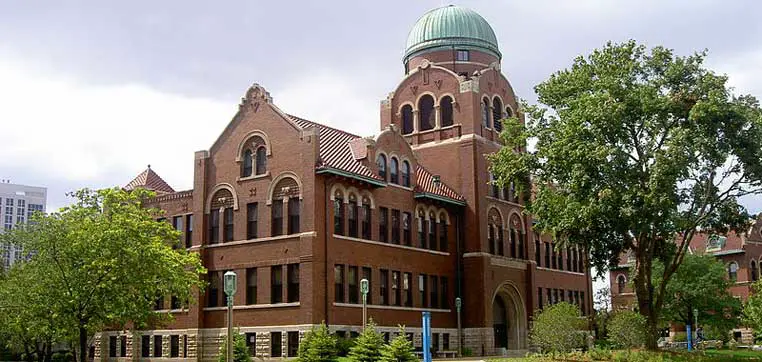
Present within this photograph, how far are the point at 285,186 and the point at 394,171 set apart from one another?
7.39 meters

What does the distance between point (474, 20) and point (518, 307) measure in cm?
2068

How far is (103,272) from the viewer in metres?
36.2

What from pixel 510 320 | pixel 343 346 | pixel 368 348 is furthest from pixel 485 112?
pixel 368 348

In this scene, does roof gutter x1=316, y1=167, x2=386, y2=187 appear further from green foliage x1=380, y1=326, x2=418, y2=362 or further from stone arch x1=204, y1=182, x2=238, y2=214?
green foliage x1=380, y1=326, x2=418, y2=362

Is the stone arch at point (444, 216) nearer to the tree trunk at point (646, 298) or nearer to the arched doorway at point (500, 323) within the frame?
the arched doorway at point (500, 323)

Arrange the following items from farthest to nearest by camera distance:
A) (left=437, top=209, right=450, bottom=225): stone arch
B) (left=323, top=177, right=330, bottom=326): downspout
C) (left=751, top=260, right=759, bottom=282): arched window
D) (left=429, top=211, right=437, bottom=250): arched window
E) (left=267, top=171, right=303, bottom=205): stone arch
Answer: (left=751, top=260, right=759, bottom=282): arched window < (left=437, top=209, right=450, bottom=225): stone arch < (left=429, top=211, right=437, bottom=250): arched window < (left=267, top=171, right=303, bottom=205): stone arch < (left=323, top=177, right=330, bottom=326): downspout

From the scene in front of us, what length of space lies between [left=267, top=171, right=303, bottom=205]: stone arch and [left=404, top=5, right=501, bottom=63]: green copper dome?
19570mm

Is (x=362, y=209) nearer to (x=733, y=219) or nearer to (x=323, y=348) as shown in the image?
(x=323, y=348)

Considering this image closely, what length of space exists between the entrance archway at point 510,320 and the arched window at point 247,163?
65.1ft

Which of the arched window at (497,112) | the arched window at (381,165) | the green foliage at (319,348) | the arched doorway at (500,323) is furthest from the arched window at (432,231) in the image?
the green foliage at (319,348)

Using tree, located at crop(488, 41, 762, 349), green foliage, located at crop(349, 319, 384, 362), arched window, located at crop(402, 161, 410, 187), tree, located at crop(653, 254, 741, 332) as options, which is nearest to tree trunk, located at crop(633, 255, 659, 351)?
tree, located at crop(488, 41, 762, 349)

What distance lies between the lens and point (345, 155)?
49.6 meters

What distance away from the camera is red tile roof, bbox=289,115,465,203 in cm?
4766

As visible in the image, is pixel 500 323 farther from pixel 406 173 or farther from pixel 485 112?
pixel 485 112
